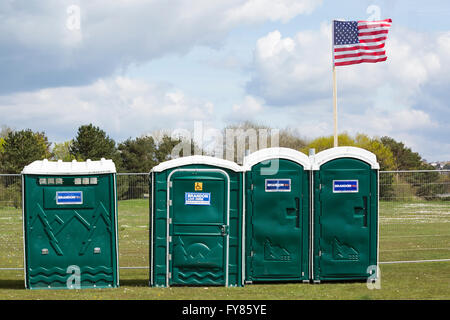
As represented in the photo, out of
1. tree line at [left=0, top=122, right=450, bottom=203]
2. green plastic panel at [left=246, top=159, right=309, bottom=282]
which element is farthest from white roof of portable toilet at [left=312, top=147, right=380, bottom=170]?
tree line at [left=0, top=122, right=450, bottom=203]

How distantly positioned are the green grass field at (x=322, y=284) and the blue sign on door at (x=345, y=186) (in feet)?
5.04

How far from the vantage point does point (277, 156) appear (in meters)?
9.13

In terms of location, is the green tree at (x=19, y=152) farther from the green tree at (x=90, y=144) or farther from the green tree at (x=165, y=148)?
the green tree at (x=165, y=148)

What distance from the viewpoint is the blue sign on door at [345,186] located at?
929 cm

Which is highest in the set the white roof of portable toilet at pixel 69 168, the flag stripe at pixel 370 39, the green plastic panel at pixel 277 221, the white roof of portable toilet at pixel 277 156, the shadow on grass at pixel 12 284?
the flag stripe at pixel 370 39

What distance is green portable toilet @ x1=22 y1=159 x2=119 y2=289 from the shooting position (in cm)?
873

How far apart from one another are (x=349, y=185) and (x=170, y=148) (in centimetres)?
3459

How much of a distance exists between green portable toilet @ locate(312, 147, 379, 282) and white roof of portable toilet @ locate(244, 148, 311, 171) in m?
0.20

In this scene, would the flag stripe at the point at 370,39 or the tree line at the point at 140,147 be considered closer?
the flag stripe at the point at 370,39

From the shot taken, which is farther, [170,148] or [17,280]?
[170,148]

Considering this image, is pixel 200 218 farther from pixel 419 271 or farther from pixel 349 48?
pixel 349 48

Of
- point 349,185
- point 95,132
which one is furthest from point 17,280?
point 95,132

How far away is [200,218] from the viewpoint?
8.95 meters

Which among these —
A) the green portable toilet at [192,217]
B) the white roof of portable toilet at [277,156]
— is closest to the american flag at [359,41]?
the white roof of portable toilet at [277,156]
